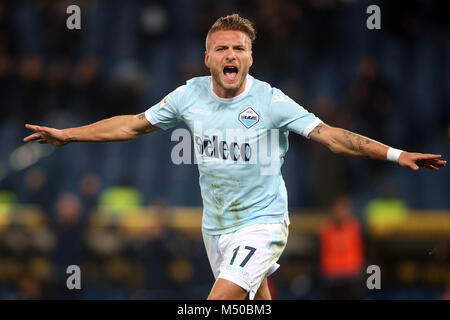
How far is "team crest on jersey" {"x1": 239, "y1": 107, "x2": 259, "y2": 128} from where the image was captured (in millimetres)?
6395

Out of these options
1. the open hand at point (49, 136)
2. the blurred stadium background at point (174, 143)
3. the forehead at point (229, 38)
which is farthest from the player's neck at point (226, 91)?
the blurred stadium background at point (174, 143)

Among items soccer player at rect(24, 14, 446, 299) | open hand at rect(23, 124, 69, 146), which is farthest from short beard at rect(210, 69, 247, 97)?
open hand at rect(23, 124, 69, 146)

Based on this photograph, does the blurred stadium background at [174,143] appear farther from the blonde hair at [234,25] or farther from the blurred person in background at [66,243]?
the blonde hair at [234,25]

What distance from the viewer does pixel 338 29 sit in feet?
50.7

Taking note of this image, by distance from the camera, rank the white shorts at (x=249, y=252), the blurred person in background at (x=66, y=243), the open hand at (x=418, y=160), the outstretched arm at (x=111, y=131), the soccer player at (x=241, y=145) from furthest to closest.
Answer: the blurred person in background at (x=66, y=243), the outstretched arm at (x=111, y=131), the soccer player at (x=241, y=145), the white shorts at (x=249, y=252), the open hand at (x=418, y=160)

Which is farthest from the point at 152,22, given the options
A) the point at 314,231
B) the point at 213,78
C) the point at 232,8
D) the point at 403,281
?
the point at 213,78

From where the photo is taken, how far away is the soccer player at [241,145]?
6277mm

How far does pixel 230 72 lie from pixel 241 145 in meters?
0.58

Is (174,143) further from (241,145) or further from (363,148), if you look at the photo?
(363,148)

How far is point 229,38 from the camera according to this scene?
6.41 m

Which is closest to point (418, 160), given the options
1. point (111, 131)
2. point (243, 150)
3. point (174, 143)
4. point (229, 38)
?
point (243, 150)

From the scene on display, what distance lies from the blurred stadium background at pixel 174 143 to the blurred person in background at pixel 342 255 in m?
0.06

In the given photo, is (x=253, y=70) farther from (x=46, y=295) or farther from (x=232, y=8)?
(x=46, y=295)

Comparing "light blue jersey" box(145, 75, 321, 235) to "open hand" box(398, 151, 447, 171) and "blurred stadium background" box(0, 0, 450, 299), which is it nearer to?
"open hand" box(398, 151, 447, 171)
